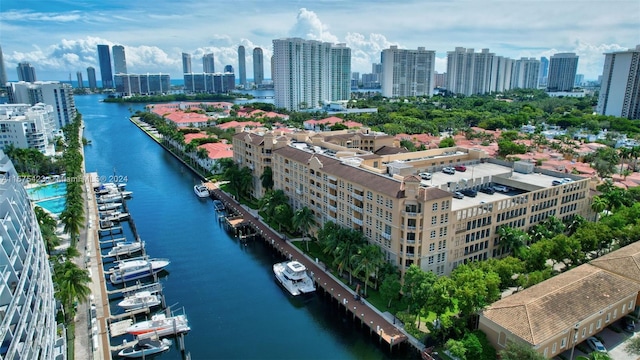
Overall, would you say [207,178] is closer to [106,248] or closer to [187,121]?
[106,248]

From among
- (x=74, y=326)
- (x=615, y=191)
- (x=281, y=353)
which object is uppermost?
(x=615, y=191)

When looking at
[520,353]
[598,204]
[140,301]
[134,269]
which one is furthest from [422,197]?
[134,269]

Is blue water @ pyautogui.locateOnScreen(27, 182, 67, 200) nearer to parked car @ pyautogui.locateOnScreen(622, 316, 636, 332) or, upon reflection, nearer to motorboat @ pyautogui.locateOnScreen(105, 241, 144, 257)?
motorboat @ pyautogui.locateOnScreen(105, 241, 144, 257)

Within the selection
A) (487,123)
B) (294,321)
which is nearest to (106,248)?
(294,321)

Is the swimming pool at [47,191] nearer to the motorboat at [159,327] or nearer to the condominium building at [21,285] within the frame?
the motorboat at [159,327]

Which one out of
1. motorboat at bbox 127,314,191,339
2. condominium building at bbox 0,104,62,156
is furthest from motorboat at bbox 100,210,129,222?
condominium building at bbox 0,104,62,156
